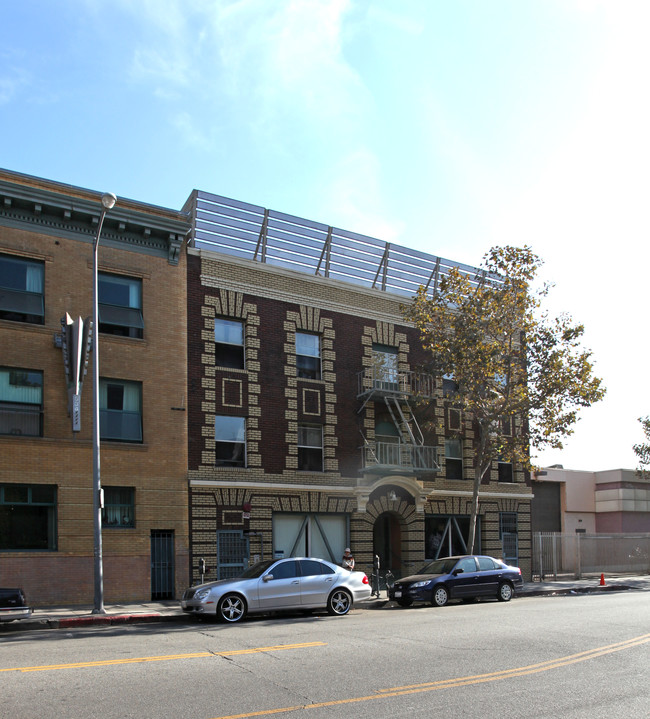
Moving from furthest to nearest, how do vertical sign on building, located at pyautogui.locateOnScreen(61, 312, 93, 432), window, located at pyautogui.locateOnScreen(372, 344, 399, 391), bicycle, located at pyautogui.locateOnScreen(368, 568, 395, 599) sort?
window, located at pyautogui.locateOnScreen(372, 344, 399, 391), bicycle, located at pyautogui.locateOnScreen(368, 568, 395, 599), vertical sign on building, located at pyautogui.locateOnScreen(61, 312, 93, 432)

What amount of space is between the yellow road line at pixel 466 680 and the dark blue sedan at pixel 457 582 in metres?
9.07

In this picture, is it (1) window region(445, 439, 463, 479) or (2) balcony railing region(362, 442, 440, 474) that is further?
(1) window region(445, 439, 463, 479)

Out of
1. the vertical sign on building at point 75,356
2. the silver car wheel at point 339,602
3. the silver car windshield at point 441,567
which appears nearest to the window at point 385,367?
the silver car windshield at point 441,567

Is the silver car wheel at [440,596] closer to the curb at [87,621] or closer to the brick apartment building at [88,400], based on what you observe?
the curb at [87,621]

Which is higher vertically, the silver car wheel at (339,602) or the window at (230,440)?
the window at (230,440)

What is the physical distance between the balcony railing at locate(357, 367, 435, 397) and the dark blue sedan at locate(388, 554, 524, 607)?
6669 mm

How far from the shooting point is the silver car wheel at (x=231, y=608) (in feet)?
54.5

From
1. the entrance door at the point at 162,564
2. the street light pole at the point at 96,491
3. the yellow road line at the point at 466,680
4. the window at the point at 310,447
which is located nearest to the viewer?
the yellow road line at the point at 466,680

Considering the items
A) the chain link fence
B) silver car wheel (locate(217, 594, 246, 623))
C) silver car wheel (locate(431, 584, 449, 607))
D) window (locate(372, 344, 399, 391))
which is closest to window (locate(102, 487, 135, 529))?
silver car wheel (locate(217, 594, 246, 623))

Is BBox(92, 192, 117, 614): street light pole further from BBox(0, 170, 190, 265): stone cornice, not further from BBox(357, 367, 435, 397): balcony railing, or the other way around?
BBox(357, 367, 435, 397): balcony railing

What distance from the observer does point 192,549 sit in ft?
75.9

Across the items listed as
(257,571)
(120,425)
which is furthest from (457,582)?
(120,425)

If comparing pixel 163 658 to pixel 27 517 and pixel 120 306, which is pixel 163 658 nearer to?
pixel 27 517

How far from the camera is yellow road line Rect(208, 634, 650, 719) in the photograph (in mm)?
7902
